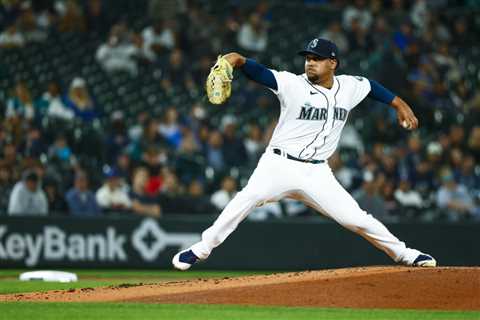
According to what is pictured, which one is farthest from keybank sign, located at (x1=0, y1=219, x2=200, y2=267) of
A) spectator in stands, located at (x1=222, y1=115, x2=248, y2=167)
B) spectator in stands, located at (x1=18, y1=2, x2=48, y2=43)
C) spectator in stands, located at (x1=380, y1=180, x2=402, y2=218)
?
spectator in stands, located at (x1=18, y1=2, x2=48, y2=43)

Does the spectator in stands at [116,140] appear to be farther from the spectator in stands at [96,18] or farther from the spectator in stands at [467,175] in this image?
the spectator in stands at [467,175]

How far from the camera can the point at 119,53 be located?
17.5 metres

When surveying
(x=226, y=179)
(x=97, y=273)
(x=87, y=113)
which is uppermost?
(x=87, y=113)

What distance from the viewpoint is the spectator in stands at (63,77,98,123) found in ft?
53.0

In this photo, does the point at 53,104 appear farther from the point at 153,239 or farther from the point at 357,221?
the point at 357,221

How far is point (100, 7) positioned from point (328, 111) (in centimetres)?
999

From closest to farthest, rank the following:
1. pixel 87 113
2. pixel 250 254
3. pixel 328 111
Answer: pixel 328 111 → pixel 250 254 → pixel 87 113

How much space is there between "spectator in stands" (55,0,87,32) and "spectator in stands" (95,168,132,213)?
12.2 ft

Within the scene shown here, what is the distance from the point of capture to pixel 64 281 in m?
11.6

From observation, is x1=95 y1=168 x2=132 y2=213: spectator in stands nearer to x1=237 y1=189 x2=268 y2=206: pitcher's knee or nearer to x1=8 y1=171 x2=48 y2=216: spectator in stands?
x1=8 y1=171 x2=48 y2=216: spectator in stands

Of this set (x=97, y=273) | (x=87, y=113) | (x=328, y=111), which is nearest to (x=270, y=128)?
(x=87, y=113)

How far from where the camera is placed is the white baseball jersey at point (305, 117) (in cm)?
869

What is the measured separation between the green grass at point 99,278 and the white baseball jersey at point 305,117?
112 inches

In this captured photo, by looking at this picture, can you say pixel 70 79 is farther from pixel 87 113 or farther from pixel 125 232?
pixel 125 232
